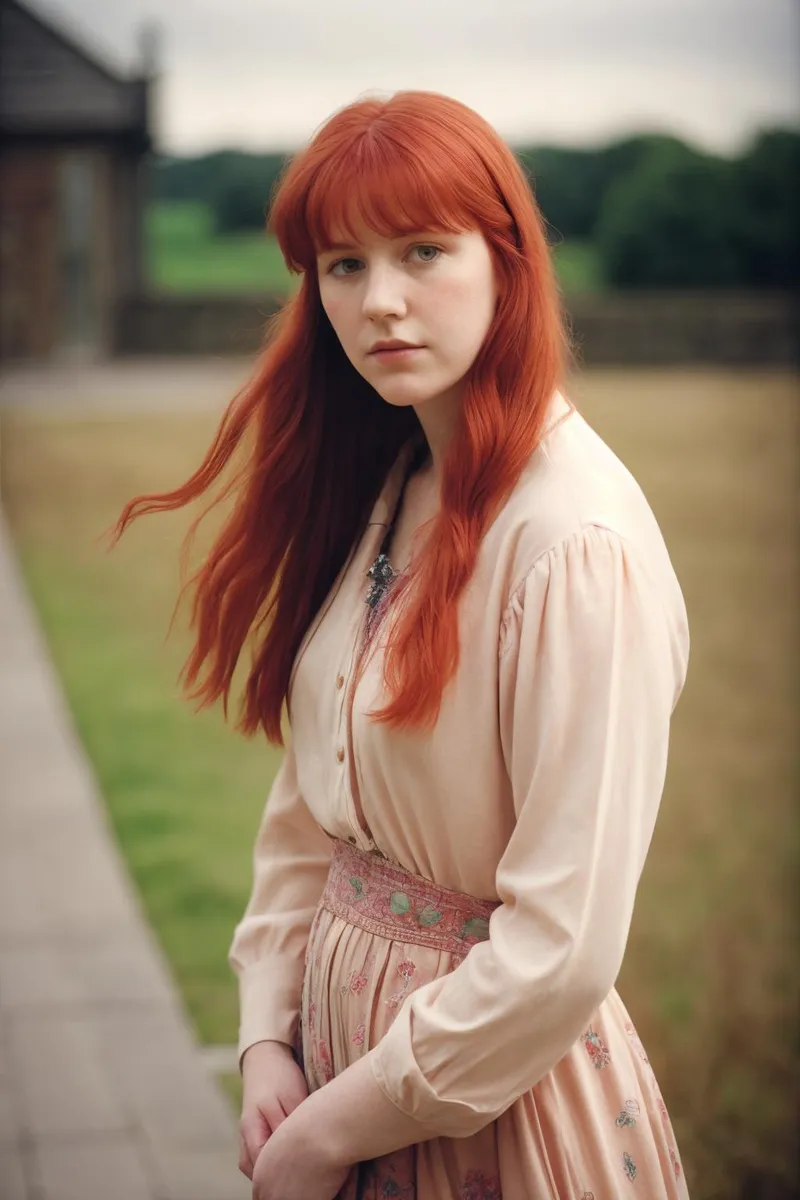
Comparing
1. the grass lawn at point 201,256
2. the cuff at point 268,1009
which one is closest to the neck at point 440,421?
the cuff at point 268,1009

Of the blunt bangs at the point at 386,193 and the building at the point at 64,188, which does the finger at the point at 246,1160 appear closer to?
the blunt bangs at the point at 386,193

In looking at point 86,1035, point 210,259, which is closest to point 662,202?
point 210,259

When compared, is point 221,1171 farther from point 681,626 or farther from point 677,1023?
point 681,626

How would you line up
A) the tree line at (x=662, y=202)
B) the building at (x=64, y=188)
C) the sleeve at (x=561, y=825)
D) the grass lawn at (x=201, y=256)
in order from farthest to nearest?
the building at (x=64, y=188) < the grass lawn at (x=201, y=256) < the tree line at (x=662, y=202) < the sleeve at (x=561, y=825)

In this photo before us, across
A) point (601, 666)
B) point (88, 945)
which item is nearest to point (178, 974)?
point (88, 945)

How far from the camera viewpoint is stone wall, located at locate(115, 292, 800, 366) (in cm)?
1903

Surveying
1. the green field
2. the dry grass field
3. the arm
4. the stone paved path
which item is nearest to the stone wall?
the green field

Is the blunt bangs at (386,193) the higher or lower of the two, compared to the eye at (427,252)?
higher

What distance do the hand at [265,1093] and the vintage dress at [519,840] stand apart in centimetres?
2

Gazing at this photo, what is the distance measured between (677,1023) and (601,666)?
2231 mm

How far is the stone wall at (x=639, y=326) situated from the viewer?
1903cm

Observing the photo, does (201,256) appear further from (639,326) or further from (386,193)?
(386,193)

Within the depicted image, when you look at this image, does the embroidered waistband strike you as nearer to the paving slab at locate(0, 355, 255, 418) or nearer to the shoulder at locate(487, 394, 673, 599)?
the shoulder at locate(487, 394, 673, 599)

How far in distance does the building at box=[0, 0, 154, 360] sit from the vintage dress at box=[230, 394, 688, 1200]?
57.8ft
